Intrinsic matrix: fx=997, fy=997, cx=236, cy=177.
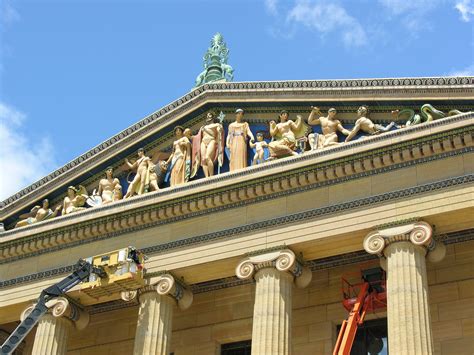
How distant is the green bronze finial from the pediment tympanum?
8.52ft

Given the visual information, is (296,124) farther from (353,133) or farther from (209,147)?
(209,147)

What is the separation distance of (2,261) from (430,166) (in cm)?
1600

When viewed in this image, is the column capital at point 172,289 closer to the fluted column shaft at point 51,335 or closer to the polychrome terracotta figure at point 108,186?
the fluted column shaft at point 51,335

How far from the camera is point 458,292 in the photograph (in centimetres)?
3022

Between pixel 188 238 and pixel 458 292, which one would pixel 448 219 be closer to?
pixel 458 292

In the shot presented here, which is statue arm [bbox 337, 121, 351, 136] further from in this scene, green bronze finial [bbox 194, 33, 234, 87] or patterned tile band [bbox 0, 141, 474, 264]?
green bronze finial [bbox 194, 33, 234, 87]

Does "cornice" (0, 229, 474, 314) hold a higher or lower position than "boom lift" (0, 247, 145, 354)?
higher

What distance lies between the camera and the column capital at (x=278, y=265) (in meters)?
29.8

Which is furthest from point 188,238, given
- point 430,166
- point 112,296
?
point 430,166

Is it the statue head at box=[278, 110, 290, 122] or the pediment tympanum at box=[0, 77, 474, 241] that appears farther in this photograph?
the statue head at box=[278, 110, 290, 122]

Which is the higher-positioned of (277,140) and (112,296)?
(277,140)

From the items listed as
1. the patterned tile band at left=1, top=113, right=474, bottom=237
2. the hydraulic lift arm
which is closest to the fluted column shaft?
the hydraulic lift arm

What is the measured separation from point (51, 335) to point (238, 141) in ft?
29.3

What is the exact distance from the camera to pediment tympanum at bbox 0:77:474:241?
2998cm
